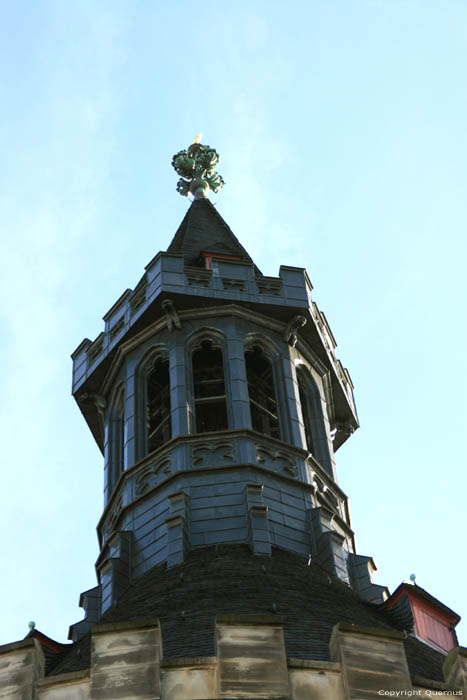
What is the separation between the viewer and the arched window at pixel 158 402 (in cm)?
2973

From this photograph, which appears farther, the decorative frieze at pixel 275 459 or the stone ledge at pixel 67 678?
the decorative frieze at pixel 275 459

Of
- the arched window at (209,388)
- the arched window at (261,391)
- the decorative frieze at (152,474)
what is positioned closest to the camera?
the decorative frieze at (152,474)

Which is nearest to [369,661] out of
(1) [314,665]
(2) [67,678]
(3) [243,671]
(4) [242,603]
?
(1) [314,665]

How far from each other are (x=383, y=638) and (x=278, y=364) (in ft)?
49.7

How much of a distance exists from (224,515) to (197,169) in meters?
16.3

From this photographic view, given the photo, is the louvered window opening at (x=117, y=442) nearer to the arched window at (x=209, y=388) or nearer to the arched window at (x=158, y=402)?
the arched window at (x=158, y=402)

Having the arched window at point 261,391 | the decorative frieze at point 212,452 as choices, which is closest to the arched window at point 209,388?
the arched window at point 261,391

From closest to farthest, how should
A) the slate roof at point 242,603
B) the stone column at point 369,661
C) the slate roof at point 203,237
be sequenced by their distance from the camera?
the stone column at point 369,661 < the slate roof at point 242,603 < the slate roof at point 203,237

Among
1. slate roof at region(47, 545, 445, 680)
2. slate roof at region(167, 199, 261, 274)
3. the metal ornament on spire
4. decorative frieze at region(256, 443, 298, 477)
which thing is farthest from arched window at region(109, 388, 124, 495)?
the metal ornament on spire

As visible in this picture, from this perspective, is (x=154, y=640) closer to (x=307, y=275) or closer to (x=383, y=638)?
(x=383, y=638)

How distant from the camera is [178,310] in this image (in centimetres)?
3000

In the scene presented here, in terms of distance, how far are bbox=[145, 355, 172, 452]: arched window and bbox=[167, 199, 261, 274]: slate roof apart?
378 cm

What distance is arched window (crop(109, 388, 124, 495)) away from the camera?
29266mm

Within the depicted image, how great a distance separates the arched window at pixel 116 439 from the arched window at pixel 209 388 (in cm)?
166
